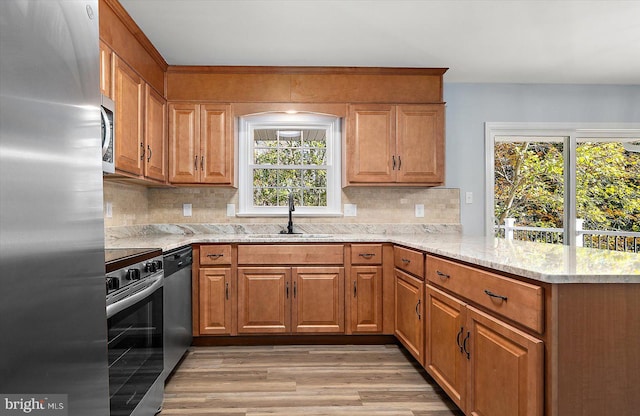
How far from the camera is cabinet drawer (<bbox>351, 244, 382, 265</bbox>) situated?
3357 mm

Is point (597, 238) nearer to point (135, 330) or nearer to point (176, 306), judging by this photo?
point (176, 306)

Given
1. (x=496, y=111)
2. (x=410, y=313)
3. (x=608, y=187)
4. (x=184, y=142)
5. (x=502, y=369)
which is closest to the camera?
(x=502, y=369)

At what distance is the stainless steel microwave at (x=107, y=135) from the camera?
2.04 meters

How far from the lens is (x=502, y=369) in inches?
63.5

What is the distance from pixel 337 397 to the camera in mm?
2408

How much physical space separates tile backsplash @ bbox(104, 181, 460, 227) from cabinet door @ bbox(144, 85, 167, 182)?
0.43 meters

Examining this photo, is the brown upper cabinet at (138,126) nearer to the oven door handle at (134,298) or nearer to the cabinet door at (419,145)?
the oven door handle at (134,298)

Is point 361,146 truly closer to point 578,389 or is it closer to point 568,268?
point 568,268

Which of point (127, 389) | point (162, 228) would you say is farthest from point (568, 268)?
point (162, 228)

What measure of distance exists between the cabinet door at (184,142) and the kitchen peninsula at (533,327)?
3.75 ft

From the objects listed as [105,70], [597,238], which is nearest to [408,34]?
[105,70]

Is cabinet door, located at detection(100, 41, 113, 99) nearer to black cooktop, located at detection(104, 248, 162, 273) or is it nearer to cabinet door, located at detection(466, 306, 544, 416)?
black cooktop, located at detection(104, 248, 162, 273)

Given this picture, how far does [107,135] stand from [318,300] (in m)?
2.00

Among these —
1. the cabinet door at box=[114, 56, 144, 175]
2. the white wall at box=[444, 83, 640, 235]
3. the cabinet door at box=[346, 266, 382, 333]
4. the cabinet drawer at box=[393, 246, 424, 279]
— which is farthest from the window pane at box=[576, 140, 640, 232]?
the cabinet door at box=[114, 56, 144, 175]
